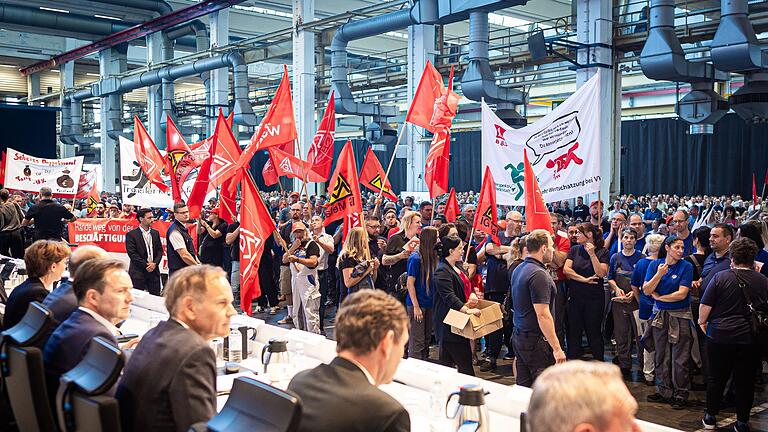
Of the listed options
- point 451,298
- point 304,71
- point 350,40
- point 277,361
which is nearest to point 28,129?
point 304,71

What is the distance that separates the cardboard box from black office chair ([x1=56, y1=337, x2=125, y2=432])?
334 cm

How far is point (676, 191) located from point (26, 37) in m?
26.2

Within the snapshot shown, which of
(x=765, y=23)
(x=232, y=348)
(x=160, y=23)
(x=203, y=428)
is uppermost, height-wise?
(x=160, y=23)

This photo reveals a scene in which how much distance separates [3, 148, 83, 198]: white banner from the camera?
1460 centimetres

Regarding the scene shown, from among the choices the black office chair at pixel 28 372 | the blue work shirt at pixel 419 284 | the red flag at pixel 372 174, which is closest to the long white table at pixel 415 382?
the black office chair at pixel 28 372

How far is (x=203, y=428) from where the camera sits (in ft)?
7.29

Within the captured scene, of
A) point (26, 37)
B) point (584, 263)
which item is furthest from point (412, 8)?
point (26, 37)

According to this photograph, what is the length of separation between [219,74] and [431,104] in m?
17.2

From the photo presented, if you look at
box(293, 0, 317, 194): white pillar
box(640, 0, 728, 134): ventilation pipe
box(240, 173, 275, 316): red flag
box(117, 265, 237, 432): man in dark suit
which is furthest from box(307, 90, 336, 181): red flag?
box(293, 0, 317, 194): white pillar

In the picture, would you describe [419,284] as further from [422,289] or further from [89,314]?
[89,314]

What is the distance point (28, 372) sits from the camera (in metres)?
3.11

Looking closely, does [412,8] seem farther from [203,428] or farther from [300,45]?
[203,428]

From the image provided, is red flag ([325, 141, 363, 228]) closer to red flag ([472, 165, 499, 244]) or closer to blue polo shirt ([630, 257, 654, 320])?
red flag ([472, 165, 499, 244])

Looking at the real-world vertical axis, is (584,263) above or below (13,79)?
below
